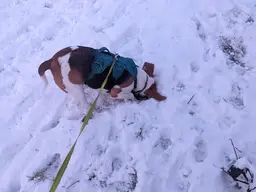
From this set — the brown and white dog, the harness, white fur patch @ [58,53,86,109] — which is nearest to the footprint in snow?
the brown and white dog

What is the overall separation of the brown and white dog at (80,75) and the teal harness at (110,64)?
0.05m

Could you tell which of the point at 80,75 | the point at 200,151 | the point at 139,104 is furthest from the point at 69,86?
the point at 200,151

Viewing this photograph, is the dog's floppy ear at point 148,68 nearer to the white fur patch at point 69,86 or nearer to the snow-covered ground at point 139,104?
the snow-covered ground at point 139,104

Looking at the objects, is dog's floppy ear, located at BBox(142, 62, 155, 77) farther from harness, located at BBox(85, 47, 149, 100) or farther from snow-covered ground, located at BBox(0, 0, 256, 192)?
harness, located at BBox(85, 47, 149, 100)

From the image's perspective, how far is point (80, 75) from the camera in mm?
3166

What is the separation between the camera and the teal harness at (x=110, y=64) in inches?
124

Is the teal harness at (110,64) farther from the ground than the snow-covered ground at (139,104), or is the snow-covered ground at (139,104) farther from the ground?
the teal harness at (110,64)

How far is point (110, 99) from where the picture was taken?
3520mm

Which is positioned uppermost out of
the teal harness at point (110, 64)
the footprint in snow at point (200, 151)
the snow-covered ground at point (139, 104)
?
the teal harness at point (110, 64)

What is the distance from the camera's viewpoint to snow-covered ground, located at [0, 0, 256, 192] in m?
2.90

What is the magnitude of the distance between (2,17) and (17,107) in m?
1.89

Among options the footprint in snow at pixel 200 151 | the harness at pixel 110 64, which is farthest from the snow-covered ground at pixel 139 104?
the harness at pixel 110 64

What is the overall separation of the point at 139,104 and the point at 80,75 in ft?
2.46

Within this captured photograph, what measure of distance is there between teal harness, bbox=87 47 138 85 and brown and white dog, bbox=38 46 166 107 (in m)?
0.05
